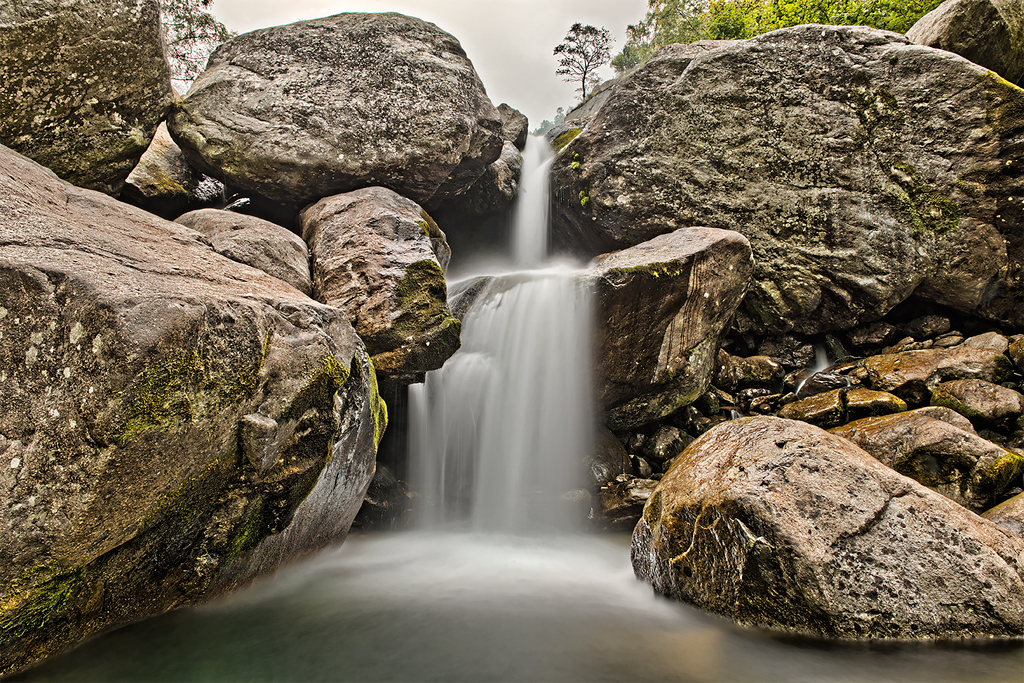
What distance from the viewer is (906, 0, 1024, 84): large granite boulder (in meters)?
8.86

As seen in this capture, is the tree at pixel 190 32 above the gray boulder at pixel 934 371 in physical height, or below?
above

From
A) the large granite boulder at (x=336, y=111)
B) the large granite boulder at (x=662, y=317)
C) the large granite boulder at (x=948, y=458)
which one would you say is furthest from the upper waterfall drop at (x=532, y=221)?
the large granite boulder at (x=948, y=458)

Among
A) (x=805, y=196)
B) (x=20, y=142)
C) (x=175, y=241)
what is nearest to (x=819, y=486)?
(x=175, y=241)

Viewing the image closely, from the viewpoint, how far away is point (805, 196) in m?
8.88

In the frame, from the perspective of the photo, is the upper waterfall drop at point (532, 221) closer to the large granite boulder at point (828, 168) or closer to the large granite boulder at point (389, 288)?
the large granite boulder at point (828, 168)

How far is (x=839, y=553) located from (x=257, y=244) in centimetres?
607

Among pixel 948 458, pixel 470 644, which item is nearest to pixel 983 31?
pixel 948 458

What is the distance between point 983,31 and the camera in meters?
8.91

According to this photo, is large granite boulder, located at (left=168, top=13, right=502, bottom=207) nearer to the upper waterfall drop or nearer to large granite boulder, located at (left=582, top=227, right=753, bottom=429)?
the upper waterfall drop

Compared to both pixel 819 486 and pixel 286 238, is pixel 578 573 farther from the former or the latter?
pixel 286 238

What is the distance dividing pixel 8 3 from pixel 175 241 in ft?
12.2

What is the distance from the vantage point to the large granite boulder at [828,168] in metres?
8.31

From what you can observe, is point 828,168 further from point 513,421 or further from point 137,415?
point 137,415

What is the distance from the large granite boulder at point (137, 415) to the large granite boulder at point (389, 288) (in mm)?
1164
